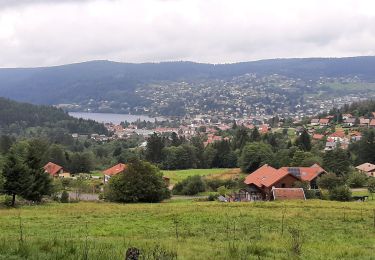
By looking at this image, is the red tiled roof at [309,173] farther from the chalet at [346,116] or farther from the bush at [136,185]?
the chalet at [346,116]

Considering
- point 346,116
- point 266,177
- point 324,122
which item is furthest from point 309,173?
point 346,116

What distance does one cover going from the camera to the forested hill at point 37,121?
164 m

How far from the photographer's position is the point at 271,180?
156 feet

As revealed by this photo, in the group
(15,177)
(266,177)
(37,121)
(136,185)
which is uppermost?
(15,177)

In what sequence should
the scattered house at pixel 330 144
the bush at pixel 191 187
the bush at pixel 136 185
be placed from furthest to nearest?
1. the scattered house at pixel 330 144
2. the bush at pixel 191 187
3. the bush at pixel 136 185

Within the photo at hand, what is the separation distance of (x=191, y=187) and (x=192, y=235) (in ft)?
116

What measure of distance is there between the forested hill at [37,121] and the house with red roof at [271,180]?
4638 inches

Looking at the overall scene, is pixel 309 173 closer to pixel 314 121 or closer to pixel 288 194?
pixel 288 194

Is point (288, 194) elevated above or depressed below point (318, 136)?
above

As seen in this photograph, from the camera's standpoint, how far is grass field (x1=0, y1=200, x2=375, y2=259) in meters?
10.4

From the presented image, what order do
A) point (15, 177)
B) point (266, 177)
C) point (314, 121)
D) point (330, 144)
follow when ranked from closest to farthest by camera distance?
1. point (15, 177)
2. point (266, 177)
3. point (330, 144)
4. point (314, 121)

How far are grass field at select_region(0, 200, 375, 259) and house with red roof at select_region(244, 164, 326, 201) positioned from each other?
24.4m

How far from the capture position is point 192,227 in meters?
17.7

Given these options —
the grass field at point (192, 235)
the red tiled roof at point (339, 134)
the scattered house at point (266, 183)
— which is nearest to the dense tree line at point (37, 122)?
the red tiled roof at point (339, 134)
